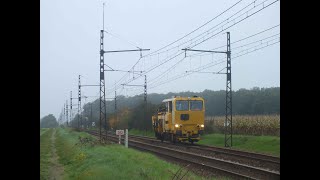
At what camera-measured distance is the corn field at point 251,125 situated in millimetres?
33744

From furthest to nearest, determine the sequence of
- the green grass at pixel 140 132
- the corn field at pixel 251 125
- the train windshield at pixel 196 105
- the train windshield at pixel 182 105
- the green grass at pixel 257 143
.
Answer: the green grass at pixel 140 132
the corn field at pixel 251 125
the train windshield at pixel 196 105
the train windshield at pixel 182 105
the green grass at pixel 257 143

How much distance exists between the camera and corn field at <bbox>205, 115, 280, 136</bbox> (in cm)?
3374

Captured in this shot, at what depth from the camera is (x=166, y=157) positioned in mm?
21750

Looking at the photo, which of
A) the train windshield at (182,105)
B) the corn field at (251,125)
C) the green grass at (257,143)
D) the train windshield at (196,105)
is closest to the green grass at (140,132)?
the corn field at (251,125)

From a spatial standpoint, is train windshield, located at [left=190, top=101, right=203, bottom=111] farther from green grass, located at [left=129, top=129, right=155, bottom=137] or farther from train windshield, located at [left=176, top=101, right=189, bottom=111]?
green grass, located at [left=129, top=129, right=155, bottom=137]

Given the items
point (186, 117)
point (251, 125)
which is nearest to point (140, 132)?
point (251, 125)

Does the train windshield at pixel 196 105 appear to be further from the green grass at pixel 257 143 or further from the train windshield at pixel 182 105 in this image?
the green grass at pixel 257 143

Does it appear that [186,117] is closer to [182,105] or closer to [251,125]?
[182,105]

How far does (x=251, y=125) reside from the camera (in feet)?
118
